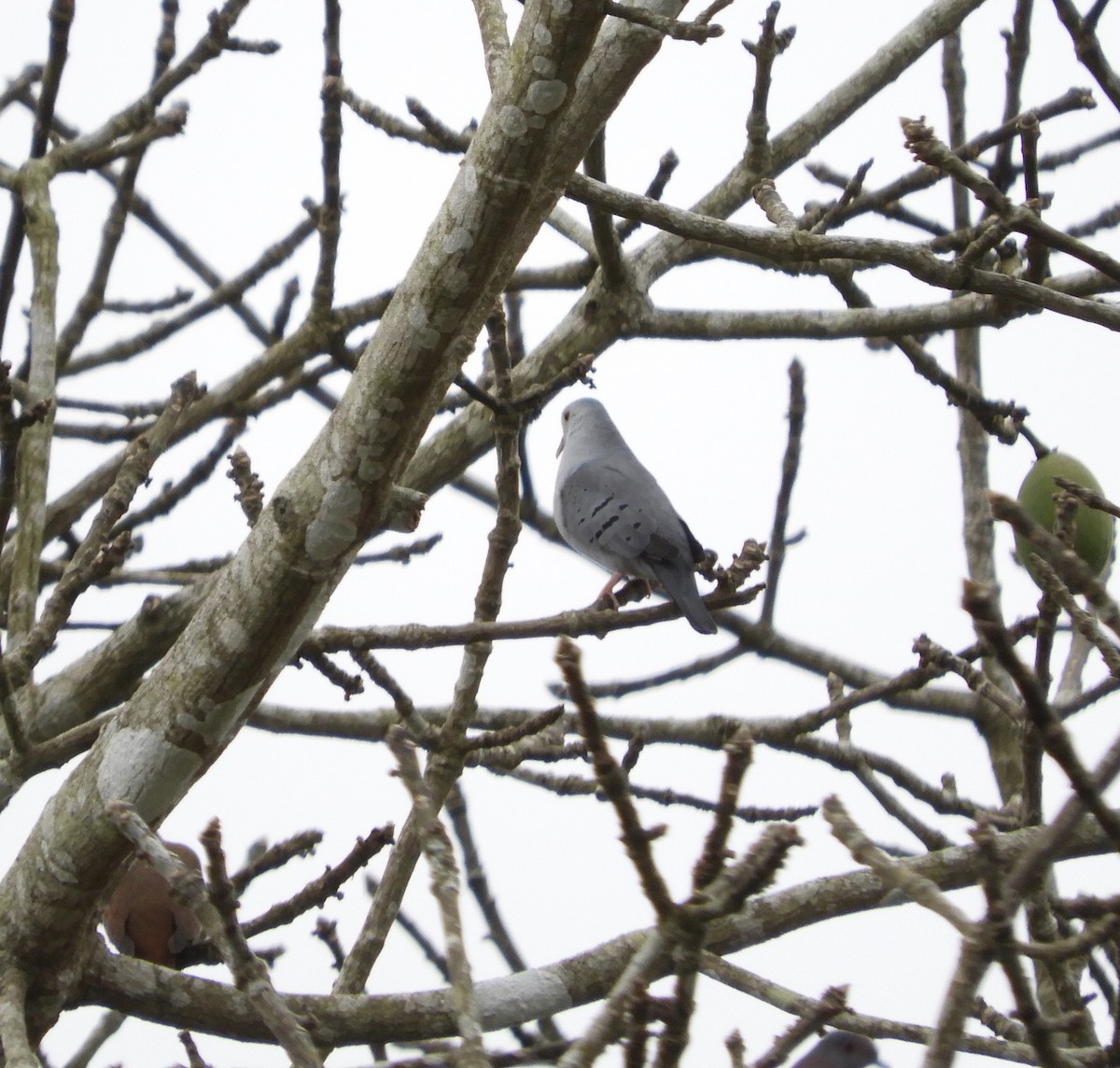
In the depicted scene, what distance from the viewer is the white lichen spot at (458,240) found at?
7.04 ft

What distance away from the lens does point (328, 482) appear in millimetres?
2312

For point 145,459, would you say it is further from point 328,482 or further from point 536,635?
point 536,635

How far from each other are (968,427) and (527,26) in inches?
145

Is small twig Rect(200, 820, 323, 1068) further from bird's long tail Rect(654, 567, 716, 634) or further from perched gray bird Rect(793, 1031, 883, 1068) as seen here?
perched gray bird Rect(793, 1031, 883, 1068)

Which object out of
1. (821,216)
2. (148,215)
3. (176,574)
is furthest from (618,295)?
(148,215)

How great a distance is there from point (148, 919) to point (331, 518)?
5.37 feet

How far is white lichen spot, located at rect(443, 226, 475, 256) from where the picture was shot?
2.14 m

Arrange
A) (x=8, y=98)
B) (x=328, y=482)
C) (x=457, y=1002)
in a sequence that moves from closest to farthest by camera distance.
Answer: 1. (x=457, y=1002)
2. (x=328, y=482)
3. (x=8, y=98)

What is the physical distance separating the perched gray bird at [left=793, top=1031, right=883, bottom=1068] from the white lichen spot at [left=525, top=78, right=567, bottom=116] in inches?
115

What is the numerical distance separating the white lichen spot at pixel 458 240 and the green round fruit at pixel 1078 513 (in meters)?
2.13

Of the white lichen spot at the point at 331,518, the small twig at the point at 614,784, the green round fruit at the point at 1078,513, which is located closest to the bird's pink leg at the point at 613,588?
the green round fruit at the point at 1078,513

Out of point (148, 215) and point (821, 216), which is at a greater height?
point (148, 215)

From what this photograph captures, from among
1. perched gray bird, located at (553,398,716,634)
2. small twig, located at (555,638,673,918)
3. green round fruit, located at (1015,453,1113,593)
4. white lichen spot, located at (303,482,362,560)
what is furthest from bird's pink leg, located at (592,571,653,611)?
small twig, located at (555,638,673,918)

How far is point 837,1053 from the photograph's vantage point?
13.0 ft
